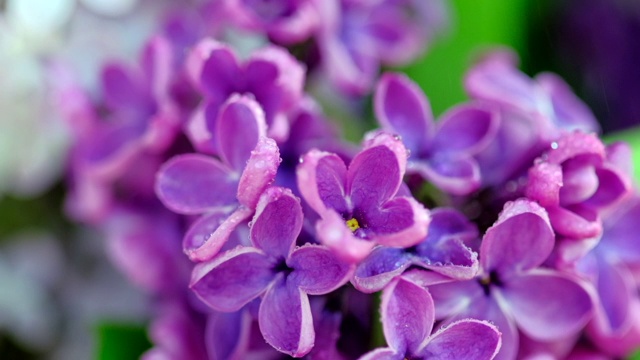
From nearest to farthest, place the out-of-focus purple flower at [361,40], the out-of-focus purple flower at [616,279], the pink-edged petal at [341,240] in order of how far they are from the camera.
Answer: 1. the pink-edged petal at [341,240]
2. the out-of-focus purple flower at [616,279]
3. the out-of-focus purple flower at [361,40]

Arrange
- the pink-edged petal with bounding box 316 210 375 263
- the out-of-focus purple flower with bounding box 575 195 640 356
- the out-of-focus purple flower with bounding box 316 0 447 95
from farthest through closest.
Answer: the out-of-focus purple flower with bounding box 316 0 447 95
the out-of-focus purple flower with bounding box 575 195 640 356
the pink-edged petal with bounding box 316 210 375 263

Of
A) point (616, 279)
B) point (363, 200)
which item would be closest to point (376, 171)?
point (363, 200)

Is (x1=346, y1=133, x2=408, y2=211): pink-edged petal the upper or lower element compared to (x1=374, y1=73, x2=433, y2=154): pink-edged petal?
upper

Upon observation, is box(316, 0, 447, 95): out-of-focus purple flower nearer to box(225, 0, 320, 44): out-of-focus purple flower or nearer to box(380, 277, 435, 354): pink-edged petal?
box(225, 0, 320, 44): out-of-focus purple flower

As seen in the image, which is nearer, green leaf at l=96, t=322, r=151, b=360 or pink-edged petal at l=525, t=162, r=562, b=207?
pink-edged petal at l=525, t=162, r=562, b=207

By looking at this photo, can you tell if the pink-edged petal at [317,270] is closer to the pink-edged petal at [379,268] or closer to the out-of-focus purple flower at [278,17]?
the pink-edged petal at [379,268]

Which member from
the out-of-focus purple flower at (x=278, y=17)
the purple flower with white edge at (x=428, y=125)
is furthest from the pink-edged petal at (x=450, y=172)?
the out-of-focus purple flower at (x=278, y=17)

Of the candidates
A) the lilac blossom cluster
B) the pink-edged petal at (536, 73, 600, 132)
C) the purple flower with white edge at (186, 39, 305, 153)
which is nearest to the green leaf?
the lilac blossom cluster
